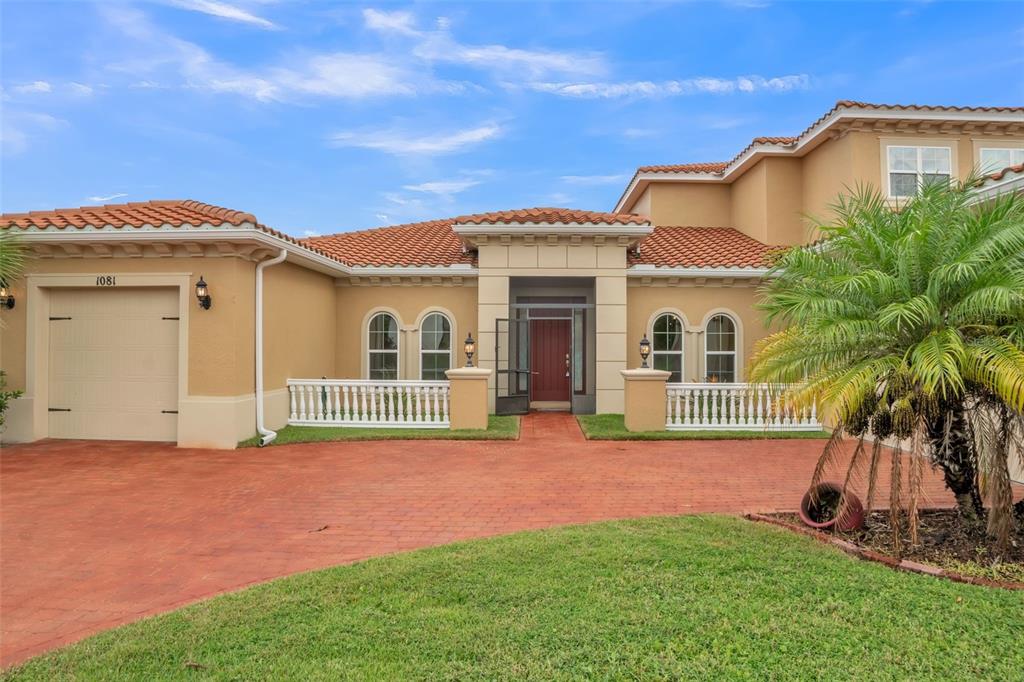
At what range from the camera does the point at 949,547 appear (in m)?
4.95

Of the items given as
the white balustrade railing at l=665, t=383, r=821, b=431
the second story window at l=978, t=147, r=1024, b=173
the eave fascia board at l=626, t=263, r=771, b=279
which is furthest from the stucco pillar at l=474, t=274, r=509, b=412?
the second story window at l=978, t=147, r=1024, b=173

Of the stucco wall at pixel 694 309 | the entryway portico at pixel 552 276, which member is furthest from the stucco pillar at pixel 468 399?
the stucco wall at pixel 694 309

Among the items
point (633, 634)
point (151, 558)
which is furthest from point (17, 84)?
point (633, 634)

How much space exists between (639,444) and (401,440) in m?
4.39

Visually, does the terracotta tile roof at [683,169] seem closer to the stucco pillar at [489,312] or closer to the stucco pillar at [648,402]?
the stucco pillar at [489,312]

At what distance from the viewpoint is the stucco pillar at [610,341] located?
43.3 ft

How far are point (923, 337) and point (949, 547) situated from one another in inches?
72.7

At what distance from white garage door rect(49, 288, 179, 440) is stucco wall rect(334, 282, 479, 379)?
14.5 ft

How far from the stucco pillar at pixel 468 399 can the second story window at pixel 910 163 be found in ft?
34.4

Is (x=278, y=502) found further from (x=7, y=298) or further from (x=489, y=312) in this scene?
(x=7, y=298)

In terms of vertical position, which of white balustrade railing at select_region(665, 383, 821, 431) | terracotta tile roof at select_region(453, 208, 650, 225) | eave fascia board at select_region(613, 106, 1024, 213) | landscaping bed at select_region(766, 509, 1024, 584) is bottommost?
landscaping bed at select_region(766, 509, 1024, 584)

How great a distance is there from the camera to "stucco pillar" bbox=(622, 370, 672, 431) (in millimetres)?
11352

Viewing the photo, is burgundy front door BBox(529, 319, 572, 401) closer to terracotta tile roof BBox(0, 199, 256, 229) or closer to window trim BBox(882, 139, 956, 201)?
terracotta tile roof BBox(0, 199, 256, 229)

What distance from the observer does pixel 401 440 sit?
35.0 feet
